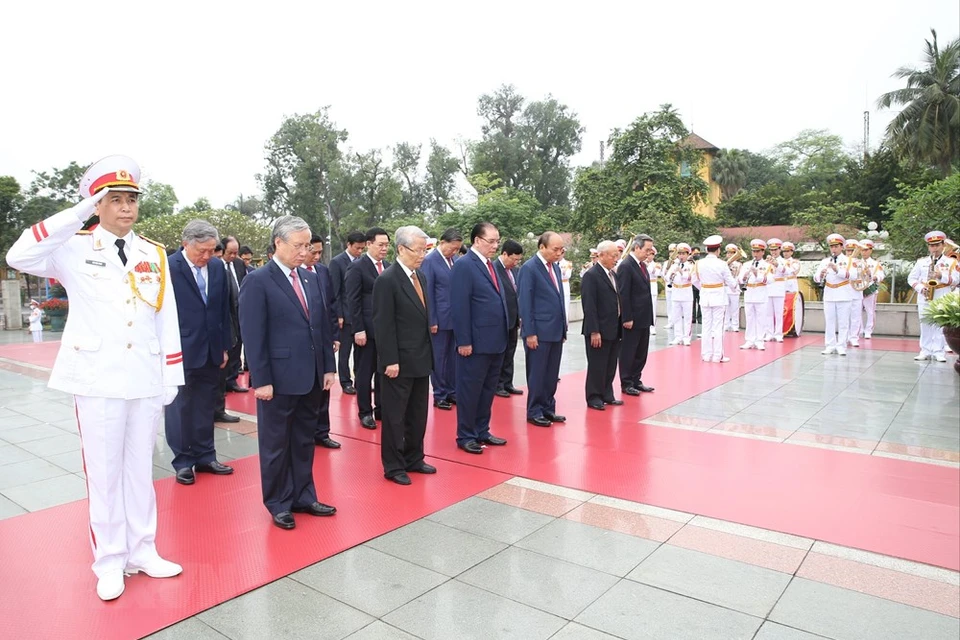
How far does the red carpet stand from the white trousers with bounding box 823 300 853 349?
8.42 metres

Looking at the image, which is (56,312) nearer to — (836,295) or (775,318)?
(775,318)

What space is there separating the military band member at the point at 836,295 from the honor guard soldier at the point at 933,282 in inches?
38.3

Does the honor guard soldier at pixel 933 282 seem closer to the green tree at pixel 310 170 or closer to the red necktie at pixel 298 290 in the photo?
the red necktie at pixel 298 290

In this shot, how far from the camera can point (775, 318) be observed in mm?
12984

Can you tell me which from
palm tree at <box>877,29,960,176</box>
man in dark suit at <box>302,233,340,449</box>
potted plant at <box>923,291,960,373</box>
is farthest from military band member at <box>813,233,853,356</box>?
palm tree at <box>877,29,960,176</box>

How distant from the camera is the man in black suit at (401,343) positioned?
4535 mm

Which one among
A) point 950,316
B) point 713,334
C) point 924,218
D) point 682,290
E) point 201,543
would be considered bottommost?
point 201,543

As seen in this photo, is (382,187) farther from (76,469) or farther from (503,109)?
(76,469)

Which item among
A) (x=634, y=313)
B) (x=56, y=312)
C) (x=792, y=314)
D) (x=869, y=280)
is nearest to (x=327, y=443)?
(x=634, y=313)

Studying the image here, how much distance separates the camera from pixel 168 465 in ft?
16.9

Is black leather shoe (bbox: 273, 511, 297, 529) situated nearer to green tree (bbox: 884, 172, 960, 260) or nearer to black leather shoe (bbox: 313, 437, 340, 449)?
black leather shoe (bbox: 313, 437, 340, 449)

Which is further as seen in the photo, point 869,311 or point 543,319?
point 869,311

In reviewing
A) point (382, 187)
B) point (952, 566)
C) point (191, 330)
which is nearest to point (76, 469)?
point (191, 330)

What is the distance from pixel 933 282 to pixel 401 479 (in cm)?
Result: 925
